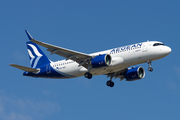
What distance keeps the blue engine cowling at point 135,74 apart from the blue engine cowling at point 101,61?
21.0 feet

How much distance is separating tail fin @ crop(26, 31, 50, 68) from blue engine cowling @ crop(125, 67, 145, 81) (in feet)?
38.8

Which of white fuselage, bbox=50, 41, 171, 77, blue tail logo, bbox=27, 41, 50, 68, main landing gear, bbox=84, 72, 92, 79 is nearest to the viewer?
white fuselage, bbox=50, 41, 171, 77

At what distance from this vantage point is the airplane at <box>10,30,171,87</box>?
4341 cm

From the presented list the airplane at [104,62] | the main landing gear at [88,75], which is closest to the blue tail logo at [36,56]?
the airplane at [104,62]

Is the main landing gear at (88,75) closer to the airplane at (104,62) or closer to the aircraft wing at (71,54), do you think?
the airplane at (104,62)

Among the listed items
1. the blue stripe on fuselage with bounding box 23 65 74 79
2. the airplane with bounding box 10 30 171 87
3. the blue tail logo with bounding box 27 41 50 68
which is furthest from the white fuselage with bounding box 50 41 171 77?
the blue tail logo with bounding box 27 41 50 68

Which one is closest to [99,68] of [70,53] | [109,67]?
[109,67]

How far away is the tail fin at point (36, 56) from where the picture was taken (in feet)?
171

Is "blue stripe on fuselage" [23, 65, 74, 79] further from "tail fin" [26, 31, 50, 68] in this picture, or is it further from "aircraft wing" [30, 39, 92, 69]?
"aircraft wing" [30, 39, 92, 69]

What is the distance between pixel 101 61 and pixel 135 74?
741 cm

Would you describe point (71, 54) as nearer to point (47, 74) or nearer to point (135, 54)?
point (47, 74)

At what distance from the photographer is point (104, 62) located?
4356 centimetres

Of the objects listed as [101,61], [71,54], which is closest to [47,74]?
[71,54]

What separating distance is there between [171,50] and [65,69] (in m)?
14.4
